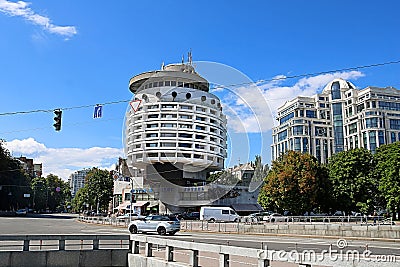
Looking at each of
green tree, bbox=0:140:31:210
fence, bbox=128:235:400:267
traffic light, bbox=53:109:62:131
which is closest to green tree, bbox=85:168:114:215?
green tree, bbox=0:140:31:210

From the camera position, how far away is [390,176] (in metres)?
47.9

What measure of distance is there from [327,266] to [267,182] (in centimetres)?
5224

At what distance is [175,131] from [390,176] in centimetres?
6799

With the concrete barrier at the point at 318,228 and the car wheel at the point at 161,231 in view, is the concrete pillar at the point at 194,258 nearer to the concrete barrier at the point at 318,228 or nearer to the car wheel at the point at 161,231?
the car wheel at the point at 161,231

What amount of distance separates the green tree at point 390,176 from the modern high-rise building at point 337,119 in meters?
63.8

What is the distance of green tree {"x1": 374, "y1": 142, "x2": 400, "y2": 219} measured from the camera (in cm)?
4625

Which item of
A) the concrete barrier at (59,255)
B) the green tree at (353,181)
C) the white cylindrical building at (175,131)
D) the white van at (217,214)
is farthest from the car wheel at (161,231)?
the white cylindrical building at (175,131)

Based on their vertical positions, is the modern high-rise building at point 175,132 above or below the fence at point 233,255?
above

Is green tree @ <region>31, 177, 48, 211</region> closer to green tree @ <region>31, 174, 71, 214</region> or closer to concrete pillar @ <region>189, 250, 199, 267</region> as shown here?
green tree @ <region>31, 174, 71, 214</region>

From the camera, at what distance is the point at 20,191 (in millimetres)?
104938

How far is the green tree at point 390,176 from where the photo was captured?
152 feet

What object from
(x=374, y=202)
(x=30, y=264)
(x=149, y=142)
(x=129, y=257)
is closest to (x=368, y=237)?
(x=129, y=257)

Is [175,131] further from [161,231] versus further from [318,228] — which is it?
[318,228]

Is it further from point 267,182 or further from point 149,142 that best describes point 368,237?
point 149,142
